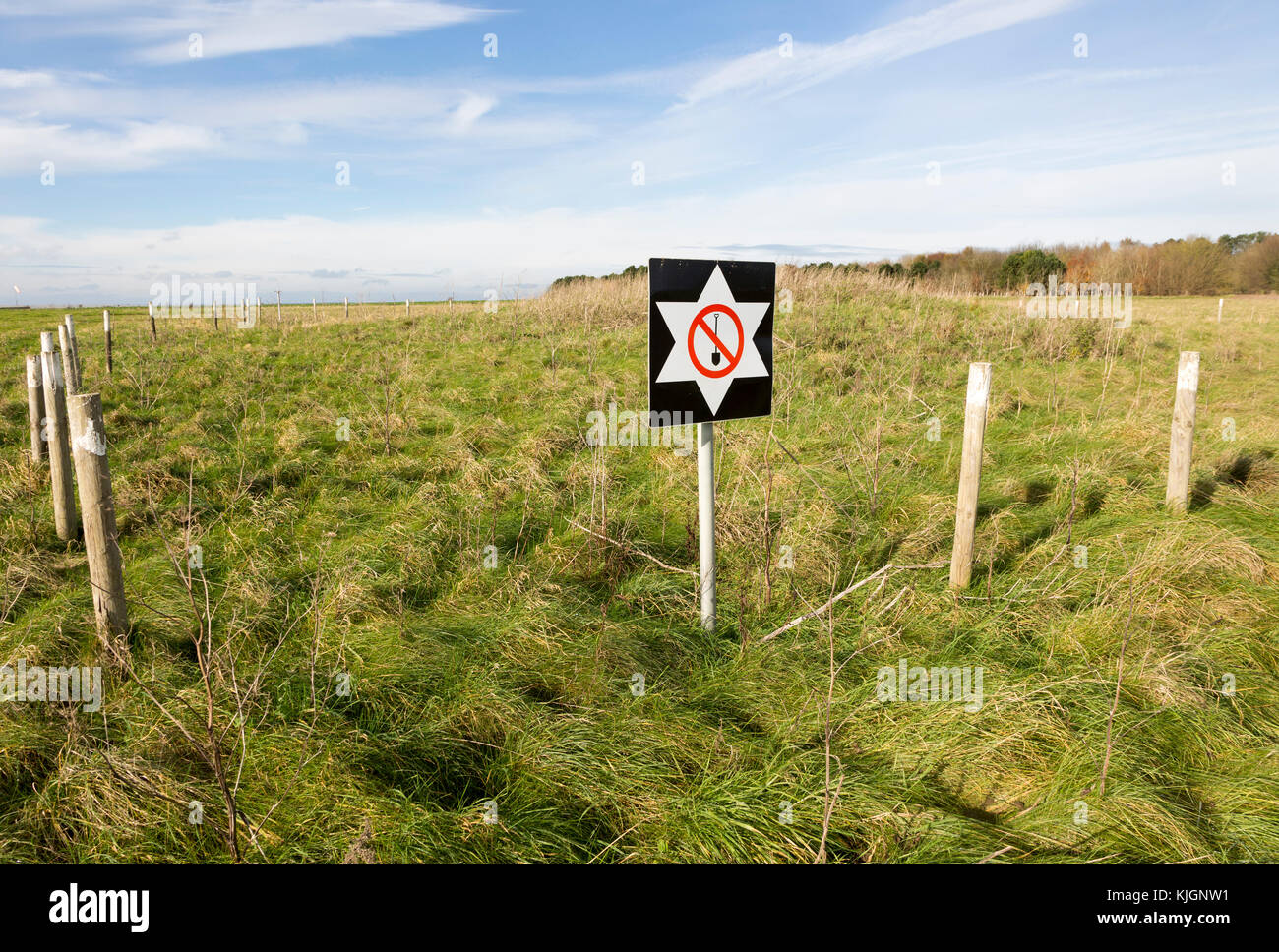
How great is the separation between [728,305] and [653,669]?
1778mm

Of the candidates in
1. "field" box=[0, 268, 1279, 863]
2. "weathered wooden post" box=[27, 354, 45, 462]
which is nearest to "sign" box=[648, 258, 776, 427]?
"field" box=[0, 268, 1279, 863]

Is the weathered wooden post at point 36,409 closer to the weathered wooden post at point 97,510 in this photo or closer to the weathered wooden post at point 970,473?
the weathered wooden post at point 97,510

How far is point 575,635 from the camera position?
3703mm

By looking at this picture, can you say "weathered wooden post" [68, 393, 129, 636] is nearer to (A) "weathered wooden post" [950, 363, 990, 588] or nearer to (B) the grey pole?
(B) the grey pole

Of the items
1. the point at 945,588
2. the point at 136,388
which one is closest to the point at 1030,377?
the point at 945,588

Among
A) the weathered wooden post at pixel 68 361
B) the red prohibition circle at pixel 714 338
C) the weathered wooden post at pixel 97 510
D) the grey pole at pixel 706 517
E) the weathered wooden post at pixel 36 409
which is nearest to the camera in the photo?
the red prohibition circle at pixel 714 338

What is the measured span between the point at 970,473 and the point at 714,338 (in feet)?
6.69

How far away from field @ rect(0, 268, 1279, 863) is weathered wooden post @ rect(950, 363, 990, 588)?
226mm

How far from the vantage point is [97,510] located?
3.46m

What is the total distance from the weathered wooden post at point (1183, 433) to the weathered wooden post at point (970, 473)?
7.57 feet

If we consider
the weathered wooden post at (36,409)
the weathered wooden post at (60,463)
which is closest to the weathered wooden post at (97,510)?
the weathered wooden post at (60,463)

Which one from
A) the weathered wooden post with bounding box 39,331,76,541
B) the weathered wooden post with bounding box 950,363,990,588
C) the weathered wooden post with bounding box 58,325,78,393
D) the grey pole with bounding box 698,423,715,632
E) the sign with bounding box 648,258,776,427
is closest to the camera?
the sign with bounding box 648,258,776,427

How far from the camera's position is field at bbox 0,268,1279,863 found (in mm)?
2379

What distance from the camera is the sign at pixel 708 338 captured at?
3.00m
